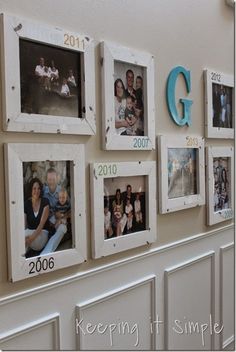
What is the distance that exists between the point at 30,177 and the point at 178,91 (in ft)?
3.17

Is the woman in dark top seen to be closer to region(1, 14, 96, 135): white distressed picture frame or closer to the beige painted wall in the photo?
the beige painted wall

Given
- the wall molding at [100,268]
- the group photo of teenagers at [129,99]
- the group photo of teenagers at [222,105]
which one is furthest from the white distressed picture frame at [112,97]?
the group photo of teenagers at [222,105]

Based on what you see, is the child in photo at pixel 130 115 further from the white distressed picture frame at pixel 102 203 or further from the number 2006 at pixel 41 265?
the number 2006 at pixel 41 265

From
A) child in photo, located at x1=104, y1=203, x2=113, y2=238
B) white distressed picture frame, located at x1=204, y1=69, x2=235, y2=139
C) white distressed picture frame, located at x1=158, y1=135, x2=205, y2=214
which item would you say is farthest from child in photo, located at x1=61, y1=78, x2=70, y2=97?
white distressed picture frame, located at x1=204, y1=69, x2=235, y2=139

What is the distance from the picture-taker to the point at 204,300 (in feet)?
7.14

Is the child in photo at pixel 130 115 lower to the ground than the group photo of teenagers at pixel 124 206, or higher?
higher

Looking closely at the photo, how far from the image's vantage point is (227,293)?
2.36 metres

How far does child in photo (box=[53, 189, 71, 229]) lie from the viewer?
4.54ft

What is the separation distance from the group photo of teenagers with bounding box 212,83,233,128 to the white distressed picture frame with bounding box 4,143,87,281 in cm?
105

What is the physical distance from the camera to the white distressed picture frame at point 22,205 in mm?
1224

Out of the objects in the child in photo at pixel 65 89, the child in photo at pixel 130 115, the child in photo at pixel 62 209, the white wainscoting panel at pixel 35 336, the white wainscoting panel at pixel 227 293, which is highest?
the child in photo at pixel 65 89

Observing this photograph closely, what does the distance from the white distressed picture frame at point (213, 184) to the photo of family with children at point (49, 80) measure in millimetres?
987

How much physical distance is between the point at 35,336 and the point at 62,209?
0.45 metres

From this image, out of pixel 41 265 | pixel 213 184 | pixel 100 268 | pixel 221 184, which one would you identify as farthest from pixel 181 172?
pixel 41 265
